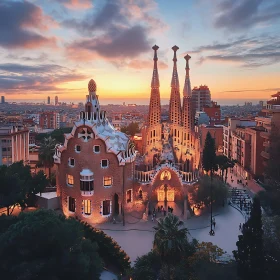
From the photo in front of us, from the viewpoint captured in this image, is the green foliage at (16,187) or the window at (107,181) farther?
the window at (107,181)

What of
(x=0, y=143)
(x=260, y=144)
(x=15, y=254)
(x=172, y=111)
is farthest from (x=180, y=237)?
(x=0, y=143)

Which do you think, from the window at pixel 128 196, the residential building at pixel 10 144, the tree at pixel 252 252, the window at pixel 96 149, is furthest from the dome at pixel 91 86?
the residential building at pixel 10 144

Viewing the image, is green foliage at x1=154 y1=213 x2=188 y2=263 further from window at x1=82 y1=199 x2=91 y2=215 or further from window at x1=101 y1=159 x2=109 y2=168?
window at x1=82 y1=199 x2=91 y2=215

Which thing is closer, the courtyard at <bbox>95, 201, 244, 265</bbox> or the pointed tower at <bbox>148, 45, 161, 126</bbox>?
the courtyard at <bbox>95, 201, 244, 265</bbox>

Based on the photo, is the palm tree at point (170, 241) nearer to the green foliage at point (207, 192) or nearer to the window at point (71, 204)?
the green foliage at point (207, 192)

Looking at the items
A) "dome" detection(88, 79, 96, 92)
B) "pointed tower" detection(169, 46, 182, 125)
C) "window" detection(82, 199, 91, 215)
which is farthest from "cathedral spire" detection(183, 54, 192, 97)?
"window" detection(82, 199, 91, 215)

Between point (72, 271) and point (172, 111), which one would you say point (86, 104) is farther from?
point (72, 271)
